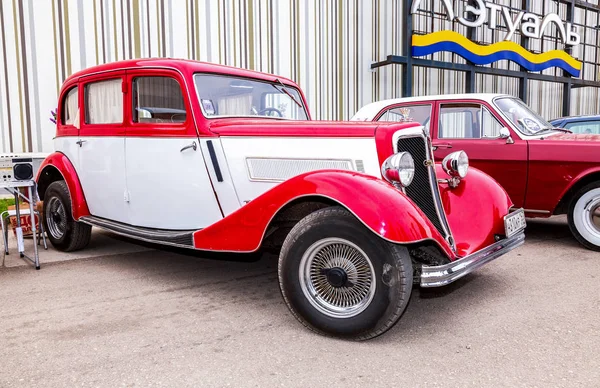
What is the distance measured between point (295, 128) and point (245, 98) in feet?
2.73

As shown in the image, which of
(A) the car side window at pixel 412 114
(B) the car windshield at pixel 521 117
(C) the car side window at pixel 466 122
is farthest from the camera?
(A) the car side window at pixel 412 114

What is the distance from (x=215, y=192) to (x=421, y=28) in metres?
9.73

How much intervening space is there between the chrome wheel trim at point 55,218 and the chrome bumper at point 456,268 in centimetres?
359

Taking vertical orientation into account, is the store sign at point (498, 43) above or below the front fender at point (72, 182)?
above

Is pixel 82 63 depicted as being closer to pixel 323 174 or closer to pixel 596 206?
pixel 323 174

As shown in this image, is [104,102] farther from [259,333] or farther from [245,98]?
[259,333]

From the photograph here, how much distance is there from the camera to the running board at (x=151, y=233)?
328cm

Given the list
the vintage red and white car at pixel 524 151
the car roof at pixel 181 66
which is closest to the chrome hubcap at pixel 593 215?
the vintage red and white car at pixel 524 151

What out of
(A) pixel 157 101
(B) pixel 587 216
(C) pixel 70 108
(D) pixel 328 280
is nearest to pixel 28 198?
(C) pixel 70 108

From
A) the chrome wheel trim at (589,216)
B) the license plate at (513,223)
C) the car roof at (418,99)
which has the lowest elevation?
the chrome wheel trim at (589,216)

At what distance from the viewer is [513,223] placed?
10.6 ft

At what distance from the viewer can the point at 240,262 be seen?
13.7 ft

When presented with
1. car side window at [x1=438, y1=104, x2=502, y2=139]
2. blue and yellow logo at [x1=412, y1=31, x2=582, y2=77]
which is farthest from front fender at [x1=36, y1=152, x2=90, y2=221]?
blue and yellow logo at [x1=412, y1=31, x2=582, y2=77]

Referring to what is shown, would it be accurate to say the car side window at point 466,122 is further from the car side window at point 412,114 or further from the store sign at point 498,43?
the store sign at point 498,43
